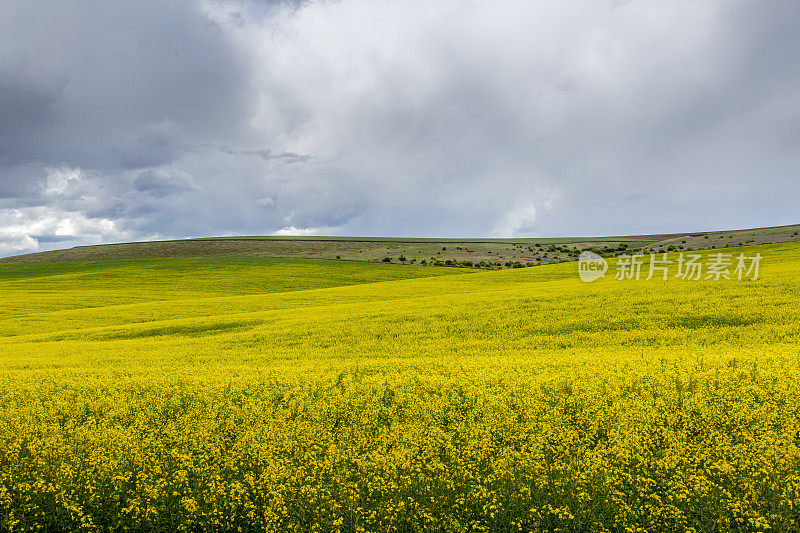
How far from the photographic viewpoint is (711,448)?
21.8 ft

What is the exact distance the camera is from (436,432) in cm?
732

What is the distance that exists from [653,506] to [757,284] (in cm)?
1868

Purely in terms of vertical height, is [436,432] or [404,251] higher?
[404,251]

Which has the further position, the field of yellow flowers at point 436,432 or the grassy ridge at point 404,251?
the grassy ridge at point 404,251

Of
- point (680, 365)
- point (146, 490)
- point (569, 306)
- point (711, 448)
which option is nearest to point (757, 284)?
point (569, 306)

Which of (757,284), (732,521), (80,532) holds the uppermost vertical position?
(757,284)

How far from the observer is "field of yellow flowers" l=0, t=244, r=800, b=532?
584 centimetres

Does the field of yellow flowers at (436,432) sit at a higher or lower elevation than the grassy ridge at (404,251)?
lower

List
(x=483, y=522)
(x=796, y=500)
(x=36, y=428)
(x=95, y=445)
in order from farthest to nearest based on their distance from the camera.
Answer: (x=36, y=428), (x=95, y=445), (x=483, y=522), (x=796, y=500)

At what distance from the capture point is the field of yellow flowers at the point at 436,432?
5.84 m

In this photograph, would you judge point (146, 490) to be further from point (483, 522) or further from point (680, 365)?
point (680, 365)

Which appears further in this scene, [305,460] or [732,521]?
[305,460]

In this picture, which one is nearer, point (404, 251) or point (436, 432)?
point (436, 432)

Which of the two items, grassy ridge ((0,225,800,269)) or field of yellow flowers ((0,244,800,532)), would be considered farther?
grassy ridge ((0,225,800,269))
